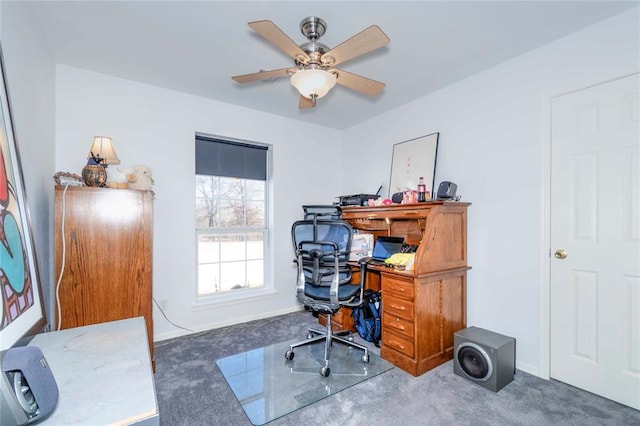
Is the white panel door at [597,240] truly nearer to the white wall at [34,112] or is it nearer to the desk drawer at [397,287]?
the desk drawer at [397,287]

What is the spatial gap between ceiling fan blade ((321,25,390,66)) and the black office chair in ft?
4.07

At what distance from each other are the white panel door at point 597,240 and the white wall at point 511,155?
12 cm

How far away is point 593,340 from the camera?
2049mm

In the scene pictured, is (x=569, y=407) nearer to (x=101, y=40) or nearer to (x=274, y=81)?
(x=274, y=81)

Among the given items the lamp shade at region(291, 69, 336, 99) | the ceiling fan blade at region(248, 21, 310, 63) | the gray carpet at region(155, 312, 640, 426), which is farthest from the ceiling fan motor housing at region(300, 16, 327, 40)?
the gray carpet at region(155, 312, 640, 426)

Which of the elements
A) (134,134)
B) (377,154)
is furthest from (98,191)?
(377,154)

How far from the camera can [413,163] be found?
10.6 ft

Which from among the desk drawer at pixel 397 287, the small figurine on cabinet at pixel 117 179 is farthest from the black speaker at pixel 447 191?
the small figurine on cabinet at pixel 117 179

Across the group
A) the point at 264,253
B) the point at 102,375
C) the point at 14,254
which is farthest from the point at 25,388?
the point at 264,253

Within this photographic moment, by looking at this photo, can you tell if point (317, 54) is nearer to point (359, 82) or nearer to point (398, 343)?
point (359, 82)

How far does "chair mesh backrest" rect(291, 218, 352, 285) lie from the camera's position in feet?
8.21

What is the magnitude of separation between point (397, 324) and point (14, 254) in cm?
238

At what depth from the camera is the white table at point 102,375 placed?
70 cm

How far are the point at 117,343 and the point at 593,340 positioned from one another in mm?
2860
